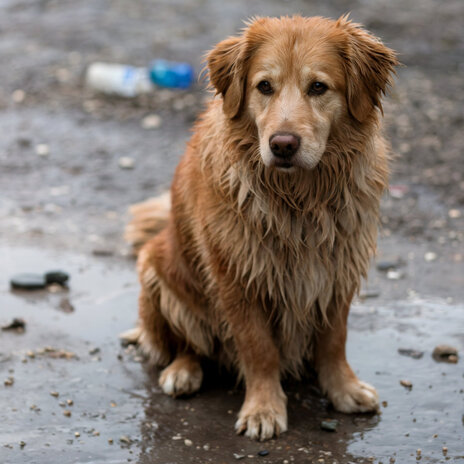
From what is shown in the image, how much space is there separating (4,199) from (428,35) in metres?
5.84

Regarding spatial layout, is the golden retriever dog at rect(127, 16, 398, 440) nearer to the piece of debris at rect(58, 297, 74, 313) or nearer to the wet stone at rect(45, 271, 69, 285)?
the piece of debris at rect(58, 297, 74, 313)

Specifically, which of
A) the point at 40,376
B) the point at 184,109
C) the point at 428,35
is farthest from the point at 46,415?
the point at 428,35

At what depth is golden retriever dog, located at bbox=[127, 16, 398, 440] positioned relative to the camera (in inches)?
145

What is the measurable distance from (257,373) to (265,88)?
4.55 ft

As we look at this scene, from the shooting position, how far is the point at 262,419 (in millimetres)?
3992

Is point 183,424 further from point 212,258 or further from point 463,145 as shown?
point 463,145

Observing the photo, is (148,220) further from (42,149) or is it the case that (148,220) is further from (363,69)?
(42,149)

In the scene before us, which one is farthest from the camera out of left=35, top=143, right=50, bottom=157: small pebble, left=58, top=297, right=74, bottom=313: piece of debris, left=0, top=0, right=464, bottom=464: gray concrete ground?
left=35, top=143, right=50, bottom=157: small pebble

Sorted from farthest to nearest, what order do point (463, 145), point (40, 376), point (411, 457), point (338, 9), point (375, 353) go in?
point (338, 9) → point (463, 145) → point (375, 353) → point (40, 376) → point (411, 457)

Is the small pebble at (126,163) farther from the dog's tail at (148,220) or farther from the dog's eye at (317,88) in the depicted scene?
the dog's eye at (317,88)

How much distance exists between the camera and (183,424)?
4086mm

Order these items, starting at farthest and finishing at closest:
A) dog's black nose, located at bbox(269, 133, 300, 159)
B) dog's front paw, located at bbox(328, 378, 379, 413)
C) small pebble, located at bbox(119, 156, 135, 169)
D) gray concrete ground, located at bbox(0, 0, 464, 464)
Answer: small pebble, located at bbox(119, 156, 135, 169)
dog's front paw, located at bbox(328, 378, 379, 413)
gray concrete ground, located at bbox(0, 0, 464, 464)
dog's black nose, located at bbox(269, 133, 300, 159)

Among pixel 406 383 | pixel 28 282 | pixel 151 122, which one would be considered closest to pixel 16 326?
pixel 28 282

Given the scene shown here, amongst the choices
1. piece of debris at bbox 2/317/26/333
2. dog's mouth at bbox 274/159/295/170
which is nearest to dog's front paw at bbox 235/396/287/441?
dog's mouth at bbox 274/159/295/170
